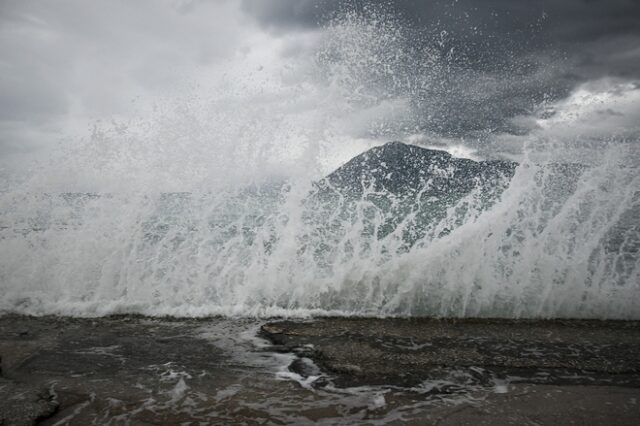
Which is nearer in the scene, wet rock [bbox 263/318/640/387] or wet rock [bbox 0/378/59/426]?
wet rock [bbox 0/378/59/426]

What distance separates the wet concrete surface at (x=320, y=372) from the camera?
10.1 feet

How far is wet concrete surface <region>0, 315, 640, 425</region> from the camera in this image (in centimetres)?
308

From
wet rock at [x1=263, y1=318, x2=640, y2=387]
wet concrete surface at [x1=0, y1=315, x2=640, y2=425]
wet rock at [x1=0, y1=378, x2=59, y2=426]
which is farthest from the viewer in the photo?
wet rock at [x1=263, y1=318, x2=640, y2=387]

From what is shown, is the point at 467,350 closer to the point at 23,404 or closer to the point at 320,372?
the point at 320,372

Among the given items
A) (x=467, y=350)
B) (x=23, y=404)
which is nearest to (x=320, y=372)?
(x=467, y=350)

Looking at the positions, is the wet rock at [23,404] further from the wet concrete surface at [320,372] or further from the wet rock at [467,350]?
the wet rock at [467,350]

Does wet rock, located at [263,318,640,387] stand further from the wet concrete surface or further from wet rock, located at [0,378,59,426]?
wet rock, located at [0,378,59,426]

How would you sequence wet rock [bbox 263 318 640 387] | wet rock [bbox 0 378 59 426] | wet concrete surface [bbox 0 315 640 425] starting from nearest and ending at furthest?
wet rock [bbox 0 378 59 426], wet concrete surface [bbox 0 315 640 425], wet rock [bbox 263 318 640 387]

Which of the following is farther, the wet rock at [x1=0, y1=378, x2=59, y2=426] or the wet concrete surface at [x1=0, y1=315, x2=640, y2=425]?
the wet concrete surface at [x1=0, y1=315, x2=640, y2=425]

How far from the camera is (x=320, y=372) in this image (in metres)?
3.87

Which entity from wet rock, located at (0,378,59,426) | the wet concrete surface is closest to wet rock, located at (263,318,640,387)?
the wet concrete surface

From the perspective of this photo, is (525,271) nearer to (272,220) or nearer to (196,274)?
(272,220)

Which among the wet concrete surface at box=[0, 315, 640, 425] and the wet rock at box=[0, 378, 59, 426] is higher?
the wet concrete surface at box=[0, 315, 640, 425]

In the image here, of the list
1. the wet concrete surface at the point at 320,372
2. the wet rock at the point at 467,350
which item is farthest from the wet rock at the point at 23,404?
the wet rock at the point at 467,350
